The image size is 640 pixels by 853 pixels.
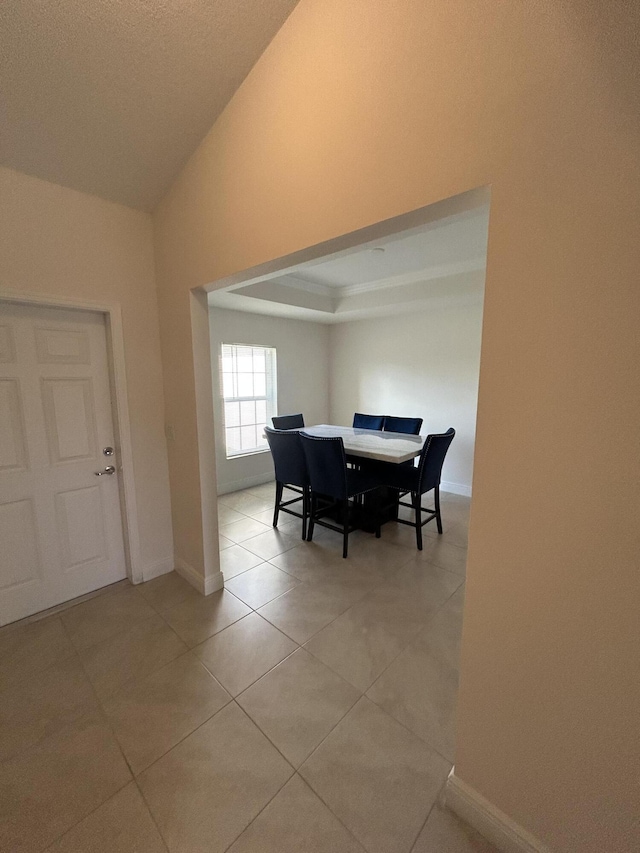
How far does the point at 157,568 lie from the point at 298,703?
1.50m

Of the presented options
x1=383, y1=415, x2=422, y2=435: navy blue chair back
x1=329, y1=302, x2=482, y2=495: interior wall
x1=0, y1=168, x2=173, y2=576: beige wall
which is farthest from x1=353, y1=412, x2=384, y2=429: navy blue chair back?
x1=0, y1=168, x2=173, y2=576: beige wall

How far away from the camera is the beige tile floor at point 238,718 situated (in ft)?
3.72

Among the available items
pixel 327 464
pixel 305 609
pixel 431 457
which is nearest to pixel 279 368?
pixel 327 464

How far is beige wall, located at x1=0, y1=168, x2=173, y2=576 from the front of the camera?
1.81 metres

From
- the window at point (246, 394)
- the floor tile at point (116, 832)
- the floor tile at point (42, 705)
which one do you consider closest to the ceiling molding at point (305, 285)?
the window at point (246, 394)

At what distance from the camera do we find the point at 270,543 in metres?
3.03

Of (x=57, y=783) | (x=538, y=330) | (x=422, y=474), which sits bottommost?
(x=57, y=783)

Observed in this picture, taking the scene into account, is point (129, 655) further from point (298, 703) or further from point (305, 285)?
point (305, 285)

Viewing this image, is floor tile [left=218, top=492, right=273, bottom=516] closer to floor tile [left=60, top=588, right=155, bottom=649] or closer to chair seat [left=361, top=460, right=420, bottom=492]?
chair seat [left=361, top=460, right=420, bottom=492]

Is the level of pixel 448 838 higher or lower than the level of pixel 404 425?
lower

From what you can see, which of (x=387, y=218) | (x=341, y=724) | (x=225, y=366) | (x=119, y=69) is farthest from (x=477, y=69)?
(x=225, y=366)

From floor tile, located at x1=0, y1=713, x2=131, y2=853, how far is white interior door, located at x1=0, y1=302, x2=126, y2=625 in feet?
3.36

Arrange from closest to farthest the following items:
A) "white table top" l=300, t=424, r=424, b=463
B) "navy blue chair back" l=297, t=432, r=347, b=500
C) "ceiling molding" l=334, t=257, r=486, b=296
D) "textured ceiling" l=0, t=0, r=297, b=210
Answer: "textured ceiling" l=0, t=0, r=297, b=210, "navy blue chair back" l=297, t=432, r=347, b=500, "white table top" l=300, t=424, r=424, b=463, "ceiling molding" l=334, t=257, r=486, b=296

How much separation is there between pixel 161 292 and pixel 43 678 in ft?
7.41
